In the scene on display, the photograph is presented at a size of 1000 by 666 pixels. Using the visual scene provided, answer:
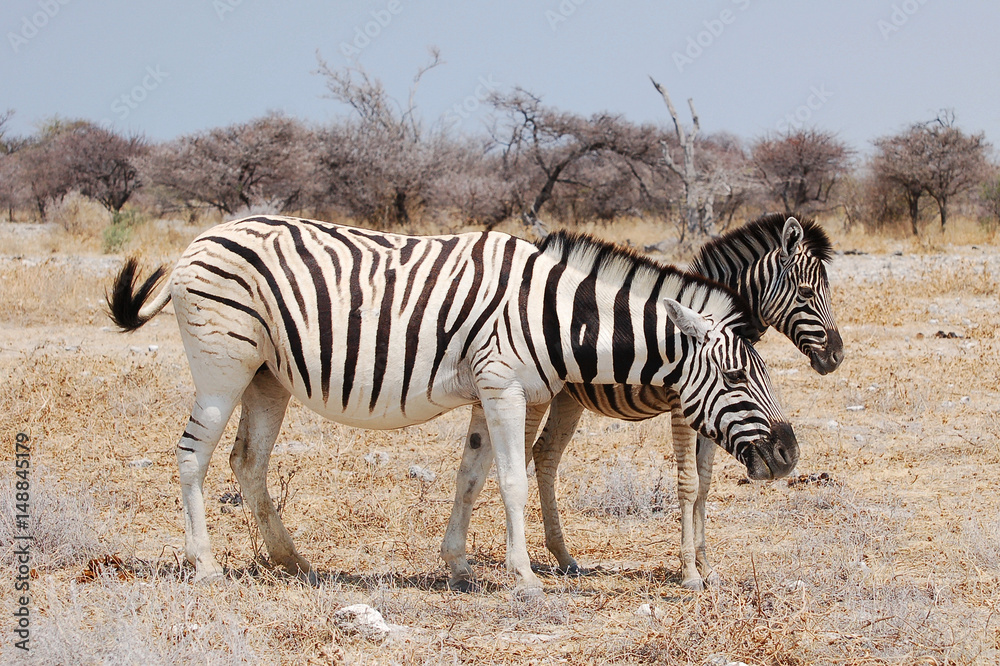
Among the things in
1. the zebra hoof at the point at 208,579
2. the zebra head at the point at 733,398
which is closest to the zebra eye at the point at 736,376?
the zebra head at the point at 733,398

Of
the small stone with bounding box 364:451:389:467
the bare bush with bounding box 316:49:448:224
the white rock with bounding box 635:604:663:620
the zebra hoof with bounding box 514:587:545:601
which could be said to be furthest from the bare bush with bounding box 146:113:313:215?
the white rock with bounding box 635:604:663:620

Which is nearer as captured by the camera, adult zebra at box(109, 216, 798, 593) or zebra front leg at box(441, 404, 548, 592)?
adult zebra at box(109, 216, 798, 593)

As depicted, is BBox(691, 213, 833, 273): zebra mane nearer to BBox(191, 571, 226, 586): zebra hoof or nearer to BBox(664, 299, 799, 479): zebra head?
BBox(664, 299, 799, 479): zebra head

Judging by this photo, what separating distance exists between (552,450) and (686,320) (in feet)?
4.57

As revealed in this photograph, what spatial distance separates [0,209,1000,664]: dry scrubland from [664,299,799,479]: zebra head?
584mm

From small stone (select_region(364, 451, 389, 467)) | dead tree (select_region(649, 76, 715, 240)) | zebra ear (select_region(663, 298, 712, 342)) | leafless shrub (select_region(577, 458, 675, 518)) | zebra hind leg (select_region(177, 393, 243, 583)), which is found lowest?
leafless shrub (select_region(577, 458, 675, 518))

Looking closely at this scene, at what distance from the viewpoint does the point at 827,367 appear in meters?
5.19

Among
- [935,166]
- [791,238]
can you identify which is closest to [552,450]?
[791,238]

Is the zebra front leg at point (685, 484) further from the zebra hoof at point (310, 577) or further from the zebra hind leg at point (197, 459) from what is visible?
the zebra hind leg at point (197, 459)

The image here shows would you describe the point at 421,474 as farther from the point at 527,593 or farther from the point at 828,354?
the point at 828,354

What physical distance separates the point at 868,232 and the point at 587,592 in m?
22.2

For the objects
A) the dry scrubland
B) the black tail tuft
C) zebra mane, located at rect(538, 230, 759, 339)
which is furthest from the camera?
the black tail tuft

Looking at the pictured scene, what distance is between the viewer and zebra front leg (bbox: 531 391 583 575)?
495 cm

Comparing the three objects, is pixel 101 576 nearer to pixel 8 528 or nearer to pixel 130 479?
pixel 8 528
